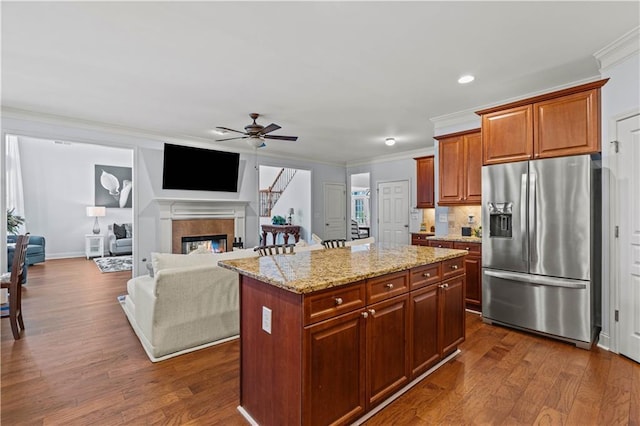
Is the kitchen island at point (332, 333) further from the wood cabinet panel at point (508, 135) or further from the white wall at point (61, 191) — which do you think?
the white wall at point (61, 191)

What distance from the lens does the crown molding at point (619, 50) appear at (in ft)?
8.21

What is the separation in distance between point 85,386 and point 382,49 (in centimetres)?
357

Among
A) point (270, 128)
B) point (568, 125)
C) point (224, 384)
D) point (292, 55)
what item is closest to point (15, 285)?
point (224, 384)

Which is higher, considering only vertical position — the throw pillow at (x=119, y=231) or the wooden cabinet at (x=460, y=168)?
the wooden cabinet at (x=460, y=168)

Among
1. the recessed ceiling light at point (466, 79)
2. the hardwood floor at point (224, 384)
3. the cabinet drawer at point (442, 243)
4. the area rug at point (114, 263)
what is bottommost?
the hardwood floor at point (224, 384)

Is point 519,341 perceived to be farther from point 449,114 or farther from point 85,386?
point 85,386

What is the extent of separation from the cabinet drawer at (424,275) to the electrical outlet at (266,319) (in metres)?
1.04

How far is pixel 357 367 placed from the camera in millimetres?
1773

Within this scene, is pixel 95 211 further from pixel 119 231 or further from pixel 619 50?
pixel 619 50

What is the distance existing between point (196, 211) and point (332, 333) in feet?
17.3

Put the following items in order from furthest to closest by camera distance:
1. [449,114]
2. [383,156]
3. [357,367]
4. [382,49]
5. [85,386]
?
1. [383,156]
2. [449,114]
3. [382,49]
4. [85,386]
5. [357,367]

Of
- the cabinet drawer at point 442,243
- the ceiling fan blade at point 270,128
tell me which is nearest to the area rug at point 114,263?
the ceiling fan blade at point 270,128

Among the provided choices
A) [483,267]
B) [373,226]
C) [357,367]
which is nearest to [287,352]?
[357,367]

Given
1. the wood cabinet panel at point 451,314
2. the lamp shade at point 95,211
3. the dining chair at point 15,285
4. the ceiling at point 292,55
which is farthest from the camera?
the lamp shade at point 95,211
